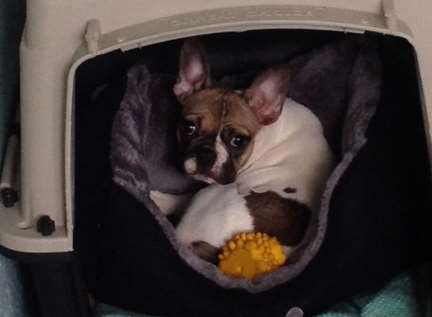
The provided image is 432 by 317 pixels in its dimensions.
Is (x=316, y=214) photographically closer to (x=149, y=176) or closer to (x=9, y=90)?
(x=149, y=176)

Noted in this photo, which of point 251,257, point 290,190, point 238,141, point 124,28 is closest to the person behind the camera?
point 124,28

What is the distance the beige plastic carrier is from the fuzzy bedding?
0.56 ft

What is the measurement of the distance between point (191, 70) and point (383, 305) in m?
0.66

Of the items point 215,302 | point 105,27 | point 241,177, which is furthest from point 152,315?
point 105,27

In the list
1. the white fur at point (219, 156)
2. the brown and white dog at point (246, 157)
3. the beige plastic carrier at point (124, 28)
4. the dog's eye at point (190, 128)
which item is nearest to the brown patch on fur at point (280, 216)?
the brown and white dog at point (246, 157)

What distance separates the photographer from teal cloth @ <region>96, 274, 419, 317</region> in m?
1.58

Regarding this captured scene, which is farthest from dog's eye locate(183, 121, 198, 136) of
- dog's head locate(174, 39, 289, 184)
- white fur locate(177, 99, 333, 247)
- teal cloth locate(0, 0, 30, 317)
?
teal cloth locate(0, 0, 30, 317)

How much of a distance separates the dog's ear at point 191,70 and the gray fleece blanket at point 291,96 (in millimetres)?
72

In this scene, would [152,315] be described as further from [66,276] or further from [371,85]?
[371,85]

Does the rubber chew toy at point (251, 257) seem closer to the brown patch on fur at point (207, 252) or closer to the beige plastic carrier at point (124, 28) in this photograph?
the brown patch on fur at point (207, 252)

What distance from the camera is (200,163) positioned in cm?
175

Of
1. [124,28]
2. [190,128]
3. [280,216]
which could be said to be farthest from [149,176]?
[124,28]

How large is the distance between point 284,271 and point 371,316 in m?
0.21

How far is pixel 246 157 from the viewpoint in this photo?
1.87 meters
